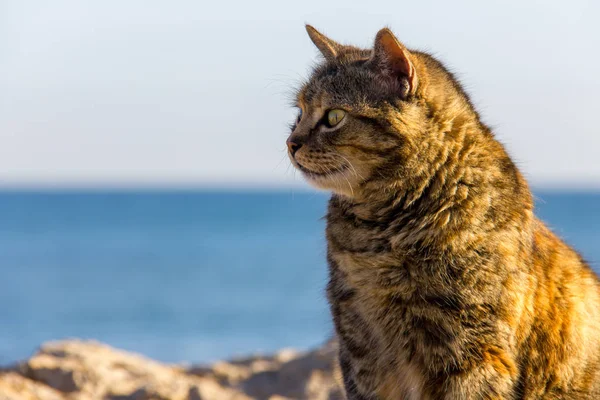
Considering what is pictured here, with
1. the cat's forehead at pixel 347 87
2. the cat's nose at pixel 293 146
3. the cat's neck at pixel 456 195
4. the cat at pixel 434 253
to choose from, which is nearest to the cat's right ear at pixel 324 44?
the cat's forehead at pixel 347 87

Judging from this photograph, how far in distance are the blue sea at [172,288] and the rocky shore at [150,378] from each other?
49 cm

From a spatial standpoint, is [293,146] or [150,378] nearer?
[293,146]

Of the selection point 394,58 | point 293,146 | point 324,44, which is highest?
point 324,44

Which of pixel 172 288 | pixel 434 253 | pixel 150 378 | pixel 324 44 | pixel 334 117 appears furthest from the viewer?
pixel 172 288

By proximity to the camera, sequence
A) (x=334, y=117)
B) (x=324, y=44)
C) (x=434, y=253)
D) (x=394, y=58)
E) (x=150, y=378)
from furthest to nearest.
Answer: (x=150, y=378) → (x=324, y=44) → (x=334, y=117) → (x=394, y=58) → (x=434, y=253)

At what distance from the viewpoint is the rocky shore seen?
216 inches

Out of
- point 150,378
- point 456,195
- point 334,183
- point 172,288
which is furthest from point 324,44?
point 172,288

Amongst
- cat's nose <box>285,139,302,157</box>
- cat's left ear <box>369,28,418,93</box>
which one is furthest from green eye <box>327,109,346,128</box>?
cat's left ear <box>369,28,418,93</box>

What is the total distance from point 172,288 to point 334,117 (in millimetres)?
24667

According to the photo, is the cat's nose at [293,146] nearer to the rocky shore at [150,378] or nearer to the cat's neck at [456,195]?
the cat's neck at [456,195]

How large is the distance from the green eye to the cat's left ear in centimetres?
28

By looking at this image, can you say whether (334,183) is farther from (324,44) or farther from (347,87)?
(324,44)

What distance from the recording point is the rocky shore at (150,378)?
548cm

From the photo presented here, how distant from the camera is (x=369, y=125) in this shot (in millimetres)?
3900
